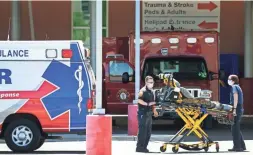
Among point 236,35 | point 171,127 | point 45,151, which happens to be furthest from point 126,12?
point 45,151

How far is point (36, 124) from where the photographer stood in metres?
13.7

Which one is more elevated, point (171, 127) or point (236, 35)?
point (236, 35)

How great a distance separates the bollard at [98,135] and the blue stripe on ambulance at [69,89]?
7.71 ft

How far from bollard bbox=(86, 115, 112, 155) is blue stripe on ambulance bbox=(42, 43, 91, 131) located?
235 cm

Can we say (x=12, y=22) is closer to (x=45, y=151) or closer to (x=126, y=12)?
(x=126, y=12)

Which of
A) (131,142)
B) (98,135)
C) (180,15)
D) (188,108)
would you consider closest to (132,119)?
(131,142)

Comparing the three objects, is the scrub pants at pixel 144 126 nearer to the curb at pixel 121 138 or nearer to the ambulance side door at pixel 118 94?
the curb at pixel 121 138

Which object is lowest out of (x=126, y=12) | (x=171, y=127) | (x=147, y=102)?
(x=171, y=127)

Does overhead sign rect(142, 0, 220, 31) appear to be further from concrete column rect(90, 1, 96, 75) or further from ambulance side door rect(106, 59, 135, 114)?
ambulance side door rect(106, 59, 135, 114)

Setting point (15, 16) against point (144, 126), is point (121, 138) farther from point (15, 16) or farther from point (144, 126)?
point (15, 16)

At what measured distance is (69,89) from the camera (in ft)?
44.4

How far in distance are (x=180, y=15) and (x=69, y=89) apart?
13.7 meters

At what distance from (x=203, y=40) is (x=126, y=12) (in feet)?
25.3

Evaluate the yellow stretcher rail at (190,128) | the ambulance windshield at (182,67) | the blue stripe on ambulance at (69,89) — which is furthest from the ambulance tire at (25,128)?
the ambulance windshield at (182,67)
